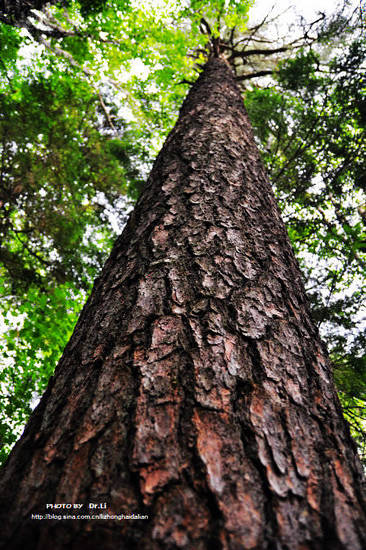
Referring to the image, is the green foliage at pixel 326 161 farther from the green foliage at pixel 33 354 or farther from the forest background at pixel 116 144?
the green foliage at pixel 33 354

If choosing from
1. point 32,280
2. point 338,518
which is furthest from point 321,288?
point 32,280

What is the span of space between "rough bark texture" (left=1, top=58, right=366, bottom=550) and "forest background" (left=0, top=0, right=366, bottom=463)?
3.54 m

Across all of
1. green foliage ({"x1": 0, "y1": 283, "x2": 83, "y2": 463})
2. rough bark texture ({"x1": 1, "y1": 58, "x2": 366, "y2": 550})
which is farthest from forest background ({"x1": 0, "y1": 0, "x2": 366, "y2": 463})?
rough bark texture ({"x1": 1, "y1": 58, "x2": 366, "y2": 550})

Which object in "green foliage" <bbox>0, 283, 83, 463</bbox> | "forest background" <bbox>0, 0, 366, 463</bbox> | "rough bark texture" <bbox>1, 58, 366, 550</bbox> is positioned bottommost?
"rough bark texture" <bbox>1, 58, 366, 550</bbox>

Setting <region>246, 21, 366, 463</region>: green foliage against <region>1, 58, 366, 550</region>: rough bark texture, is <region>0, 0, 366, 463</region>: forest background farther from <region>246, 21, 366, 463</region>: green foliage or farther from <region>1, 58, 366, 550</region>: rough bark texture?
<region>1, 58, 366, 550</region>: rough bark texture

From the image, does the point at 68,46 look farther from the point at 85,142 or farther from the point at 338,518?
the point at 338,518

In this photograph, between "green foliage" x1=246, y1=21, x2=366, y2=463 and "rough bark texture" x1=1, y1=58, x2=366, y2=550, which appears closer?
"rough bark texture" x1=1, y1=58, x2=366, y2=550

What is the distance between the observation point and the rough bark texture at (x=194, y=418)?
52cm

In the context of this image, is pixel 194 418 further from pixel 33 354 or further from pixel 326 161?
→ pixel 326 161

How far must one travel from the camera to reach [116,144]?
8.91 metres

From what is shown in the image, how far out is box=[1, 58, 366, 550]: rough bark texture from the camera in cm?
52

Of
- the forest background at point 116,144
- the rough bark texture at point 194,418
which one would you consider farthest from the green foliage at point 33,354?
the rough bark texture at point 194,418

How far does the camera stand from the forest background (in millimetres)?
4746

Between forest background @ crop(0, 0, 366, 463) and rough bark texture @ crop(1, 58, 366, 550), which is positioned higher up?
forest background @ crop(0, 0, 366, 463)
